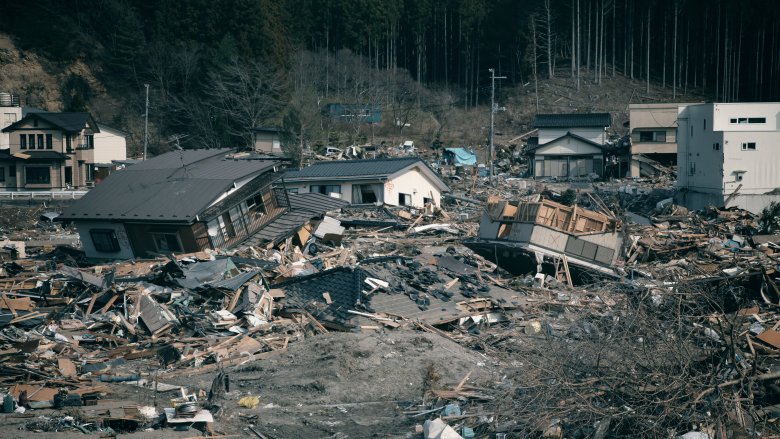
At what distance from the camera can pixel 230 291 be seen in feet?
58.7

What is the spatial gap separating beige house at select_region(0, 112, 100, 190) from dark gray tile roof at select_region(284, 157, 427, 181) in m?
13.1

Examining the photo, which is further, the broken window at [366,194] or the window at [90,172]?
the window at [90,172]

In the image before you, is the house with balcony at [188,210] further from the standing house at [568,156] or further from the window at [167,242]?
the standing house at [568,156]

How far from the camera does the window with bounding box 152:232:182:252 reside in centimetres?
2417

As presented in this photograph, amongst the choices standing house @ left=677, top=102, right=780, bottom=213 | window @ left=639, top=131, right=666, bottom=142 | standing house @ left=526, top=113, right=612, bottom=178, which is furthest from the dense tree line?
standing house @ left=677, top=102, right=780, bottom=213

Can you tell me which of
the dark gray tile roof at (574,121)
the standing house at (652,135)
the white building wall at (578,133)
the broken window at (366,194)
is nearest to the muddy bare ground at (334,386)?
the broken window at (366,194)

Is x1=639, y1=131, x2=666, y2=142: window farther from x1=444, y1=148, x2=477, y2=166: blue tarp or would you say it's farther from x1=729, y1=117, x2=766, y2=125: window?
x1=729, y1=117, x2=766, y2=125: window

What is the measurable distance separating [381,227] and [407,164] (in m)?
4.84

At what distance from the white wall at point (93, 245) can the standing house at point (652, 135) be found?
1048 inches

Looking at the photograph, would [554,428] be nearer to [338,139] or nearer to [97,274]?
[97,274]

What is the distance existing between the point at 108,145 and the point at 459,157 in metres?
17.6

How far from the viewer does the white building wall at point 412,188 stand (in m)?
32.3

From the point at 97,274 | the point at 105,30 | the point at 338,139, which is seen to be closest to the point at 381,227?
the point at 97,274

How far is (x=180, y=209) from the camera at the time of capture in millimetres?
24047
